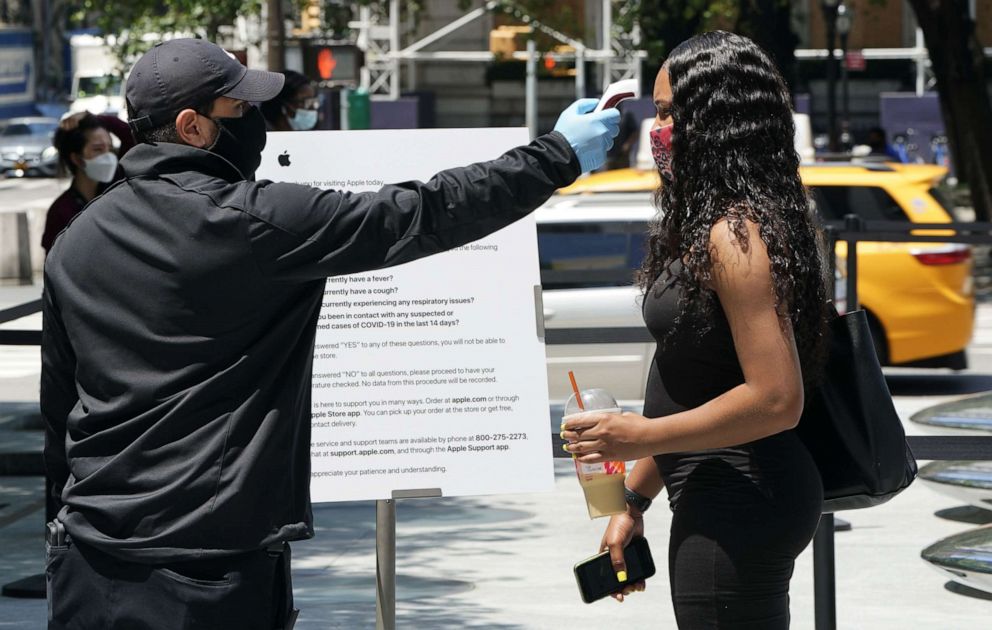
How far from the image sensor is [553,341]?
538 cm

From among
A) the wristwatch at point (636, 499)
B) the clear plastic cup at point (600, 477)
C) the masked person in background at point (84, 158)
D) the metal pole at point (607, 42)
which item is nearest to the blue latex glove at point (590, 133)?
the clear plastic cup at point (600, 477)

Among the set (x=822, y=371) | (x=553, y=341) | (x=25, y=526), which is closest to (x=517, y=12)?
(x=25, y=526)

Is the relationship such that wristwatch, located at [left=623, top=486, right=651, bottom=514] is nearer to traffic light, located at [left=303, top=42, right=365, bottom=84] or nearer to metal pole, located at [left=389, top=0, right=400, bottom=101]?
traffic light, located at [left=303, top=42, right=365, bottom=84]

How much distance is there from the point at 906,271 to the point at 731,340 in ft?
28.6

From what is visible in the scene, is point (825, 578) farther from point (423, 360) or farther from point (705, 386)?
point (705, 386)

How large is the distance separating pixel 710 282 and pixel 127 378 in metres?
1.05

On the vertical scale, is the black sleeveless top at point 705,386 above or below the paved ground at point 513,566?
above

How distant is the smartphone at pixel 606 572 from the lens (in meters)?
3.47

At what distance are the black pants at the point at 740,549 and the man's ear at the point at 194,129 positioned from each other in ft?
3.72

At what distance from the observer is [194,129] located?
305cm

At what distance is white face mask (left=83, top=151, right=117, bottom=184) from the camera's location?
24.8 ft

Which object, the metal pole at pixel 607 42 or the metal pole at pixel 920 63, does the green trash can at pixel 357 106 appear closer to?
the metal pole at pixel 607 42

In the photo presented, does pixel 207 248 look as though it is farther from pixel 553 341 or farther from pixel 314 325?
pixel 553 341

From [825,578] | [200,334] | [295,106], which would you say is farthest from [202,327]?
[295,106]
